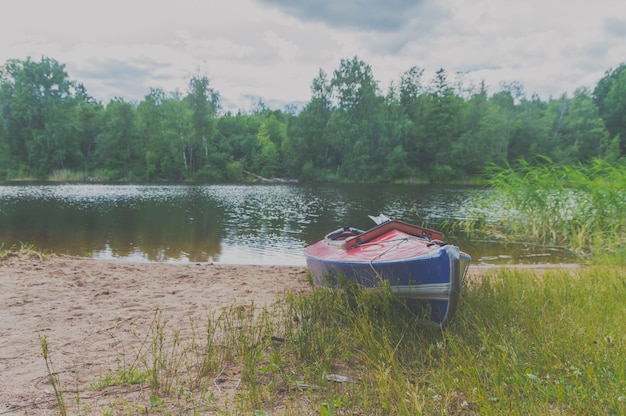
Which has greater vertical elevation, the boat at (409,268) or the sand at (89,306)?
the boat at (409,268)

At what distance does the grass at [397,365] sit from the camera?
8.27ft

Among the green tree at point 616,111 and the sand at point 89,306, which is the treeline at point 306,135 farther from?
the sand at point 89,306

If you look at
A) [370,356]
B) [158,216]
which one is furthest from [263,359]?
[158,216]

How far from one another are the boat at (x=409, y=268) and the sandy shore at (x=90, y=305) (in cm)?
130

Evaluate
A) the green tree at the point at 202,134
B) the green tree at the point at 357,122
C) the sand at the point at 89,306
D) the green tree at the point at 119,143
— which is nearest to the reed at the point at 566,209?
the sand at the point at 89,306

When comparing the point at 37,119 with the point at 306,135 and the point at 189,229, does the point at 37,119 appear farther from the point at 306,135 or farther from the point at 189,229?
the point at 189,229

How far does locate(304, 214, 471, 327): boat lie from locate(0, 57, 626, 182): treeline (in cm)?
5301

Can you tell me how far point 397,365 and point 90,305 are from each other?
4.31 metres

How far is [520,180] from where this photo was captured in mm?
12438

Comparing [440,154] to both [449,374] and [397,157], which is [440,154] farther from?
[449,374]

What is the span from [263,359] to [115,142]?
6470cm

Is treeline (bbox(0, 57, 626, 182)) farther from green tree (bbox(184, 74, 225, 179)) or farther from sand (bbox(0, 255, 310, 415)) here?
sand (bbox(0, 255, 310, 415))

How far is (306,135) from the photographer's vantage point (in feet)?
196

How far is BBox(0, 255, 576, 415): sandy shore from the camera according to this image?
3.13m
